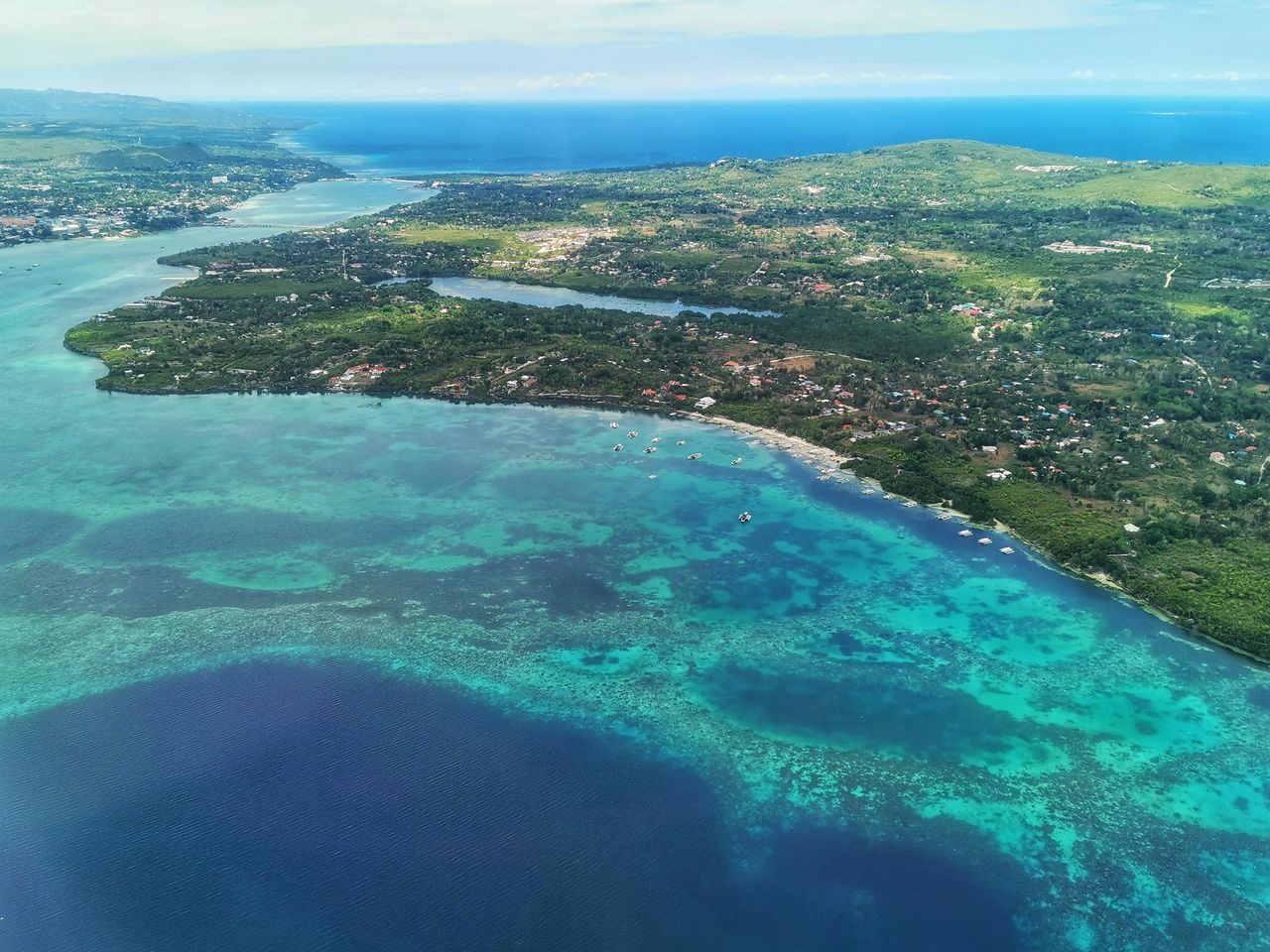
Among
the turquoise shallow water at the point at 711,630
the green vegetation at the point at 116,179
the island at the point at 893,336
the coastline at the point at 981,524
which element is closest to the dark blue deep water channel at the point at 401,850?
the turquoise shallow water at the point at 711,630

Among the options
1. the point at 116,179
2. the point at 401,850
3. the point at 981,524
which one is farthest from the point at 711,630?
the point at 116,179

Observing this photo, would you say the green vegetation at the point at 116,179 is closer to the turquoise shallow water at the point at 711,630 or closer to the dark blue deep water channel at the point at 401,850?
the turquoise shallow water at the point at 711,630

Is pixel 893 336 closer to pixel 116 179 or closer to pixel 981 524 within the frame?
A: pixel 981 524

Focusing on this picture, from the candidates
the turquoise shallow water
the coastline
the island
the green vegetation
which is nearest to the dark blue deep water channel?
the turquoise shallow water

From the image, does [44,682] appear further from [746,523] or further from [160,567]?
[746,523]

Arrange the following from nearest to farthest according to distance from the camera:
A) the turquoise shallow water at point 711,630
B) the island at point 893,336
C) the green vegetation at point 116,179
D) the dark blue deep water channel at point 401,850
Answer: the dark blue deep water channel at point 401,850
the turquoise shallow water at point 711,630
the island at point 893,336
the green vegetation at point 116,179

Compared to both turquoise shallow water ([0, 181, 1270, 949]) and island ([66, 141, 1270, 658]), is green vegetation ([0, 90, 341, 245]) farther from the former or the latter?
turquoise shallow water ([0, 181, 1270, 949])
